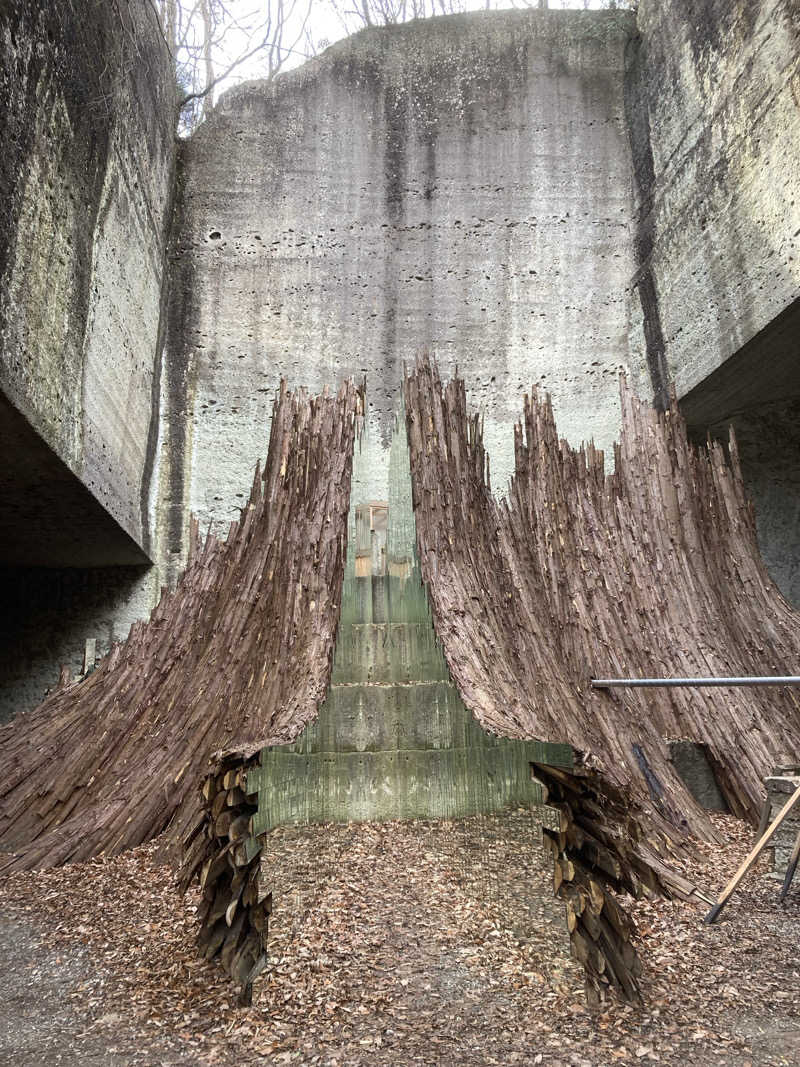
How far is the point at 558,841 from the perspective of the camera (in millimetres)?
1962

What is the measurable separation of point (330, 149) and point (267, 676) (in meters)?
5.85

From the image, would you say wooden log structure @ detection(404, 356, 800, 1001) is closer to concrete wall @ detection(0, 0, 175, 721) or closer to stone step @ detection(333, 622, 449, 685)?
stone step @ detection(333, 622, 449, 685)

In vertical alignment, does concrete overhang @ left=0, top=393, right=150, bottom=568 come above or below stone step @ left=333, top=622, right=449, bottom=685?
above

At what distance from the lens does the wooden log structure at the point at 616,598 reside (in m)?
3.33

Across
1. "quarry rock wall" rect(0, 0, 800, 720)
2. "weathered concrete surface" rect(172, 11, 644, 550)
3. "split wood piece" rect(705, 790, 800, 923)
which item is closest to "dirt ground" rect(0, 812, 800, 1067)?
"split wood piece" rect(705, 790, 800, 923)

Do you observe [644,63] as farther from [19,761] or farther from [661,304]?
[19,761]

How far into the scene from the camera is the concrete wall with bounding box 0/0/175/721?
147 inches

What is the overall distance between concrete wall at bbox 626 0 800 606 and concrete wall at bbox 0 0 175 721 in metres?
4.45

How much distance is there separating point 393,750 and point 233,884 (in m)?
1.60

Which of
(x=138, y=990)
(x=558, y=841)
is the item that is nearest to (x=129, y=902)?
(x=138, y=990)

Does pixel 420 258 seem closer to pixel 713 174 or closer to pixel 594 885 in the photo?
pixel 713 174

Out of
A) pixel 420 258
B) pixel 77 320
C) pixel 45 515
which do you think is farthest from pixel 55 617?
pixel 420 258

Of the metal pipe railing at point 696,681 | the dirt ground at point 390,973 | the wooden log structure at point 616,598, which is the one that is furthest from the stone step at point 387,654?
the dirt ground at point 390,973

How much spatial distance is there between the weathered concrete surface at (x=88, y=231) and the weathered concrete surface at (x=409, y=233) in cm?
57
